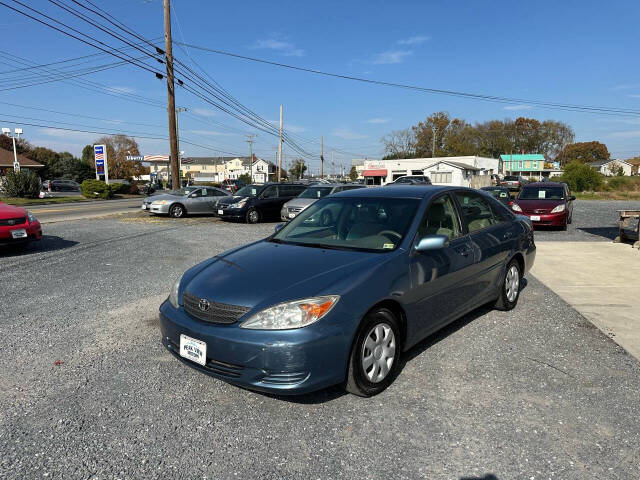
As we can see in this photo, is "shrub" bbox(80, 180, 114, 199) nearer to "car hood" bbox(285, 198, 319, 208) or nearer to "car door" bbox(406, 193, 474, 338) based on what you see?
"car hood" bbox(285, 198, 319, 208)

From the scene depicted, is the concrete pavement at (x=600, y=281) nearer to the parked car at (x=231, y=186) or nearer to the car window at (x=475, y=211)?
the car window at (x=475, y=211)

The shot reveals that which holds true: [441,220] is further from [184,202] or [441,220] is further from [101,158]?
[101,158]

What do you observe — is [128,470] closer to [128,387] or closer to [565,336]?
[128,387]

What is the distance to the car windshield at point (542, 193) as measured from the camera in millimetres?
14367

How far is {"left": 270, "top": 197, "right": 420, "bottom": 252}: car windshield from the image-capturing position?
3.74 meters

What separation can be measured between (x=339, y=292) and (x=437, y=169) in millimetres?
56425

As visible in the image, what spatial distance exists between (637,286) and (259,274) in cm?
613

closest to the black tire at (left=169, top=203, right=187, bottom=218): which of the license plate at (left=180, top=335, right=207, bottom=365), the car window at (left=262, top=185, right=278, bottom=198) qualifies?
the car window at (left=262, top=185, right=278, bottom=198)

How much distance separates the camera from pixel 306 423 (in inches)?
113

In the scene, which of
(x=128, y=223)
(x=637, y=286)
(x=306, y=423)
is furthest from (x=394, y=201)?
(x=128, y=223)

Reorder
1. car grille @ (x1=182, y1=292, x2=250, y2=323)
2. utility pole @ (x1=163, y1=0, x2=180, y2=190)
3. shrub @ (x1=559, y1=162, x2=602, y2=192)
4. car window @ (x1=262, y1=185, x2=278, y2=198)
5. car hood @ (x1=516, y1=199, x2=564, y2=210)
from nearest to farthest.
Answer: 1. car grille @ (x1=182, y1=292, x2=250, y2=323)
2. car hood @ (x1=516, y1=199, x2=564, y2=210)
3. car window @ (x1=262, y1=185, x2=278, y2=198)
4. utility pole @ (x1=163, y1=0, x2=180, y2=190)
5. shrub @ (x1=559, y1=162, x2=602, y2=192)

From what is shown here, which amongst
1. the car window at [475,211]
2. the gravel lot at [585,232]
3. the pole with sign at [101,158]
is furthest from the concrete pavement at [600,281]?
the pole with sign at [101,158]

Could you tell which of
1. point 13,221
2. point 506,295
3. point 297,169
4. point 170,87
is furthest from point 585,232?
point 297,169

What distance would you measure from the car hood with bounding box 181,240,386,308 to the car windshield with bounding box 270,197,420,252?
22 centimetres
